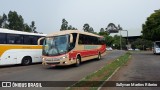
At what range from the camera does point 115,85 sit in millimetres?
Answer: 11273

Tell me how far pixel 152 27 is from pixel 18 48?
30.8m

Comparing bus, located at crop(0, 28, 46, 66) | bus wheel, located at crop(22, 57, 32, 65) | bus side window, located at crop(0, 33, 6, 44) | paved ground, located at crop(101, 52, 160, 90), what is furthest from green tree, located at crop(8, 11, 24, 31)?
paved ground, located at crop(101, 52, 160, 90)

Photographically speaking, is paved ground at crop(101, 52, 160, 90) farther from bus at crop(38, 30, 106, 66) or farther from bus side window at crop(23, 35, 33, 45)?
bus side window at crop(23, 35, 33, 45)

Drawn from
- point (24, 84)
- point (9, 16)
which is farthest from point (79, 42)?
point (9, 16)

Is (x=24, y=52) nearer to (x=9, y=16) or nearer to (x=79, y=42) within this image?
(x=79, y=42)

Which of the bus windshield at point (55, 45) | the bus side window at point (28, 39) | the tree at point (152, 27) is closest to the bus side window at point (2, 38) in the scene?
the bus side window at point (28, 39)

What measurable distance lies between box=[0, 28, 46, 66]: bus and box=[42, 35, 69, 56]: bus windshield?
342cm

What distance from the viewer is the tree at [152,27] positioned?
4593 cm

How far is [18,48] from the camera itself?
879 inches

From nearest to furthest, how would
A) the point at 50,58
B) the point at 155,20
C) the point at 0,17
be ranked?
the point at 50,58, the point at 155,20, the point at 0,17

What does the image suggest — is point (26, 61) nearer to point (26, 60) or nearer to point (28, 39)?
point (26, 60)

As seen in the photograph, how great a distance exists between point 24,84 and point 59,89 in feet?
7.03

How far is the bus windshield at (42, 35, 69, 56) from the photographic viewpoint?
1930 cm

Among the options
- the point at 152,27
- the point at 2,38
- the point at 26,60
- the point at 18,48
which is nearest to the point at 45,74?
the point at 2,38
